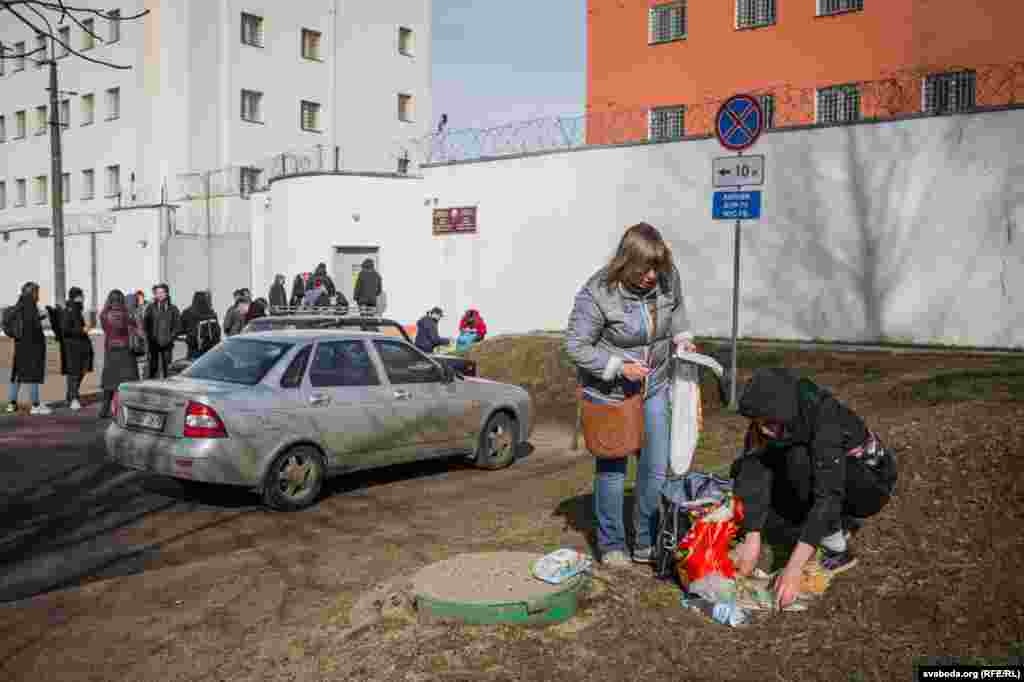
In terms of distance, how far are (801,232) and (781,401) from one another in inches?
569

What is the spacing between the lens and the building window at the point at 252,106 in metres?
41.8

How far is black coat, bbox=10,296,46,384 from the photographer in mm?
14422

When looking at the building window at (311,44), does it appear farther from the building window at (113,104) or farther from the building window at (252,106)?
the building window at (113,104)

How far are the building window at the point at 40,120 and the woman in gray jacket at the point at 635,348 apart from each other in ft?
166

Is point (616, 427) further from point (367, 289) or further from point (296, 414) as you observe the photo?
point (367, 289)

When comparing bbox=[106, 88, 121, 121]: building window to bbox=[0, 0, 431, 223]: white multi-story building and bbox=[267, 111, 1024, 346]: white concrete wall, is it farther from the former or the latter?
bbox=[267, 111, 1024, 346]: white concrete wall

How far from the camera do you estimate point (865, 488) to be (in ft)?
16.0

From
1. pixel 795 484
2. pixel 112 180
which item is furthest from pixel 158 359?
pixel 112 180

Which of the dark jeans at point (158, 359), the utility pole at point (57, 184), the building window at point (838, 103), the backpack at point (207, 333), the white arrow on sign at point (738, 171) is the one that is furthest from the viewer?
the building window at point (838, 103)

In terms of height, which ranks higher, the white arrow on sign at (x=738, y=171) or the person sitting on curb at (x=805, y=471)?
the white arrow on sign at (x=738, y=171)

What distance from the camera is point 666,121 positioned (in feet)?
94.5

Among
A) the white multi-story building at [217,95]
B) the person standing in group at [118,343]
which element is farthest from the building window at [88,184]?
the person standing in group at [118,343]

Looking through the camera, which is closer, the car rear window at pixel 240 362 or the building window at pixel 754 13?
the car rear window at pixel 240 362

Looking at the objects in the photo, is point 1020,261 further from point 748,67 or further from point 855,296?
point 748,67
